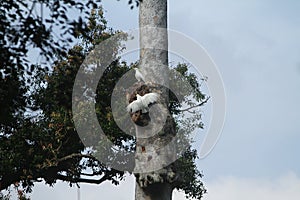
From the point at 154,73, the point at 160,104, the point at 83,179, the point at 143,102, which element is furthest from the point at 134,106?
the point at 83,179

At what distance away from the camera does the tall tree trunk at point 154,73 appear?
10875 mm

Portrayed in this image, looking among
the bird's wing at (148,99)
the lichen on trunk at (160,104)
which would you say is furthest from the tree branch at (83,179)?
the bird's wing at (148,99)

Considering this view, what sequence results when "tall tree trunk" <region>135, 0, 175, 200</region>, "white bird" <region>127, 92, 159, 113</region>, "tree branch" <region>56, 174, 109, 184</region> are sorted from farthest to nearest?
1. "tree branch" <region>56, 174, 109, 184</region>
2. "white bird" <region>127, 92, 159, 113</region>
3. "tall tree trunk" <region>135, 0, 175, 200</region>

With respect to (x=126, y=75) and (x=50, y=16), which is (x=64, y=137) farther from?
(x=50, y=16)

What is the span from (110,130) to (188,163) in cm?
295

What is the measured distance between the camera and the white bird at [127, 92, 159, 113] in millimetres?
11078

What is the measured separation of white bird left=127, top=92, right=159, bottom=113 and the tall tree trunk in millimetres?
275

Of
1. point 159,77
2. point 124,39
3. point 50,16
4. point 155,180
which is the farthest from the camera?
point 124,39

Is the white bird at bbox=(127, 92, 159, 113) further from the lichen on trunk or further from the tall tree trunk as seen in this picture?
the tall tree trunk

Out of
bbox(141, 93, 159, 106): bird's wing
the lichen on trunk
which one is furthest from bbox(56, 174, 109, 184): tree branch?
bbox(141, 93, 159, 106): bird's wing

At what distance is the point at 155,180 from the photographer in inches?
426

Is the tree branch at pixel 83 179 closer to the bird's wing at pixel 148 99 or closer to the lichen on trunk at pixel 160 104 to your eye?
the lichen on trunk at pixel 160 104

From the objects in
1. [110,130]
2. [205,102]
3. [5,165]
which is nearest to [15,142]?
[5,165]

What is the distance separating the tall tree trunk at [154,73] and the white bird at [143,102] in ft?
0.90
